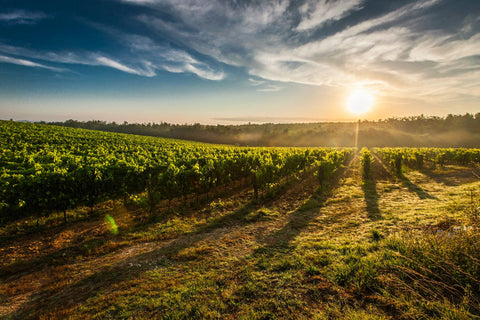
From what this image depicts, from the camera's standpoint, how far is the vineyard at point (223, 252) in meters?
3.69

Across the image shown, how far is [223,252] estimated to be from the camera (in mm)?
5961

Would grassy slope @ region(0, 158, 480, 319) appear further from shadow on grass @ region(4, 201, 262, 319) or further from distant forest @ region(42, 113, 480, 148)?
distant forest @ region(42, 113, 480, 148)

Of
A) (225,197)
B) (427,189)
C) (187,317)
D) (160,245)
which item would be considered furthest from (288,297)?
(427,189)

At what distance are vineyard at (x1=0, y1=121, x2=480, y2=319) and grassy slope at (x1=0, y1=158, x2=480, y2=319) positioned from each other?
0.03 metres

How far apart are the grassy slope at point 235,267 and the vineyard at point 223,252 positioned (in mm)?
32

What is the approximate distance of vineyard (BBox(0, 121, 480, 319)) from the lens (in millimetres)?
3689

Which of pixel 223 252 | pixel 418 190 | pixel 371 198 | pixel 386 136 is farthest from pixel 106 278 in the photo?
pixel 386 136

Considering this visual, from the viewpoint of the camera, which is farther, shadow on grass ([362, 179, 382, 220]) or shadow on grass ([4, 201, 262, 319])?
shadow on grass ([362, 179, 382, 220])

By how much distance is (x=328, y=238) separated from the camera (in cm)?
653

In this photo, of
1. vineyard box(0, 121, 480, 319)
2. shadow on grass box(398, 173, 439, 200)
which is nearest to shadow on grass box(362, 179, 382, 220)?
vineyard box(0, 121, 480, 319)

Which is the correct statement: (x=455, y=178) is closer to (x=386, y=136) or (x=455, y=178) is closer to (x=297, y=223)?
(x=297, y=223)

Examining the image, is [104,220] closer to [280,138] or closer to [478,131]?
[280,138]

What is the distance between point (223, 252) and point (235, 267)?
0.89m

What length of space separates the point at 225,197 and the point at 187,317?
26.2ft
